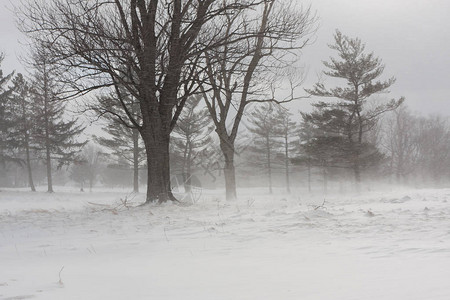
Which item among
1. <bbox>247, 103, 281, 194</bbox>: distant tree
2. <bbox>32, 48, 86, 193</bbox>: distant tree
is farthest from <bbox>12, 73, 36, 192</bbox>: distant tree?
<bbox>247, 103, 281, 194</bbox>: distant tree

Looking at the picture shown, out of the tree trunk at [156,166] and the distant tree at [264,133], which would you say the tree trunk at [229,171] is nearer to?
the tree trunk at [156,166]

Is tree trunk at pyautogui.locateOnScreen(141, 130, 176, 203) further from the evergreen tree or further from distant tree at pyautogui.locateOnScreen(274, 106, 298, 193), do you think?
distant tree at pyautogui.locateOnScreen(274, 106, 298, 193)

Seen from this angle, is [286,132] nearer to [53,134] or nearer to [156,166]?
[53,134]

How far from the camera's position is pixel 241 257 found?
371 centimetres

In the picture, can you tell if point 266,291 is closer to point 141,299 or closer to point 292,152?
point 141,299

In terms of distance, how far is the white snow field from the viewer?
2584 millimetres

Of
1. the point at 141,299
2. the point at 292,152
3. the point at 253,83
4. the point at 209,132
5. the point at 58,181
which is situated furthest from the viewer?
the point at 58,181

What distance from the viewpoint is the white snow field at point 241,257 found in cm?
258

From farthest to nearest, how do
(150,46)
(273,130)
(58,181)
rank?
(58,181)
(273,130)
(150,46)

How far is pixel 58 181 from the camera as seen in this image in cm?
9106

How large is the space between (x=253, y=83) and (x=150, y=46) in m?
4.86

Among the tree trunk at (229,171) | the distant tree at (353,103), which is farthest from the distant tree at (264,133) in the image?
the tree trunk at (229,171)

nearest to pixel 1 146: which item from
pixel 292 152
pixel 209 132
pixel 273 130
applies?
pixel 209 132

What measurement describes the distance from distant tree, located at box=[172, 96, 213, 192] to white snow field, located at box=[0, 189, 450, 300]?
79.8ft
